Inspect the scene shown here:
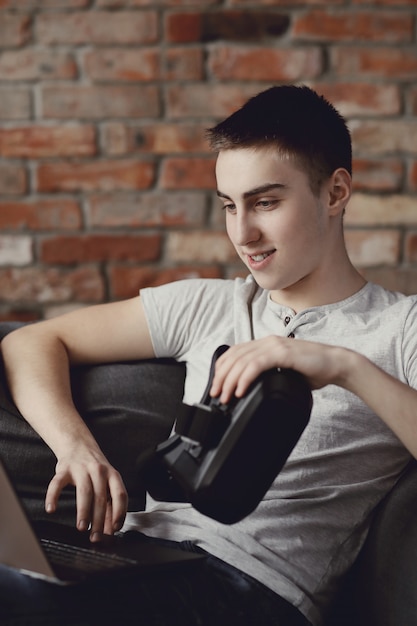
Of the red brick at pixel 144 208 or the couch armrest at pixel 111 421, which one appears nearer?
the couch armrest at pixel 111 421

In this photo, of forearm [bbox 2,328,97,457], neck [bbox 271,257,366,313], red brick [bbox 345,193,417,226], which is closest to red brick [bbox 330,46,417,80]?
red brick [bbox 345,193,417,226]

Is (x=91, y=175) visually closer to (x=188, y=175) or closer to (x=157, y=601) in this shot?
(x=188, y=175)

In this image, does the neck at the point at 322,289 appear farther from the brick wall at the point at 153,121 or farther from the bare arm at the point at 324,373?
the brick wall at the point at 153,121

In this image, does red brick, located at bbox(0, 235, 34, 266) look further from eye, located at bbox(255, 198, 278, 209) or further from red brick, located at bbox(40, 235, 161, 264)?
eye, located at bbox(255, 198, 278, 209)

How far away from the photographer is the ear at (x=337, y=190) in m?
1.34

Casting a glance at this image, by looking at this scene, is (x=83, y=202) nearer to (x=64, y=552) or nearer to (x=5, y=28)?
(x=5, y=28)

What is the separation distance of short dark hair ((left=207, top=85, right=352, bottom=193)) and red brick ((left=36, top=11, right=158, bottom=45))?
543 millimetres

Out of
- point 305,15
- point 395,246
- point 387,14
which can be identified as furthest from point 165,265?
point 387,14

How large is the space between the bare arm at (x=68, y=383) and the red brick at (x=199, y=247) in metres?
0.41

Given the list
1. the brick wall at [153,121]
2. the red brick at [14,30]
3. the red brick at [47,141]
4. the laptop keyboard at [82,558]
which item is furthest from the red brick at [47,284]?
the laptop keyboard at [82,558]

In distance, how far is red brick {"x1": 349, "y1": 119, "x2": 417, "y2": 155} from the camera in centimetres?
183

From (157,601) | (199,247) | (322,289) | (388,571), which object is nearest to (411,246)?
(199,247)

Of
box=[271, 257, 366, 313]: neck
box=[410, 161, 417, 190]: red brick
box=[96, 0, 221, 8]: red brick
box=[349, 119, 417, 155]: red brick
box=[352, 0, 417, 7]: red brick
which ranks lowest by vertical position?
box=[271, 257, 366, 313]: neck

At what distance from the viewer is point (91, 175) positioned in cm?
181
